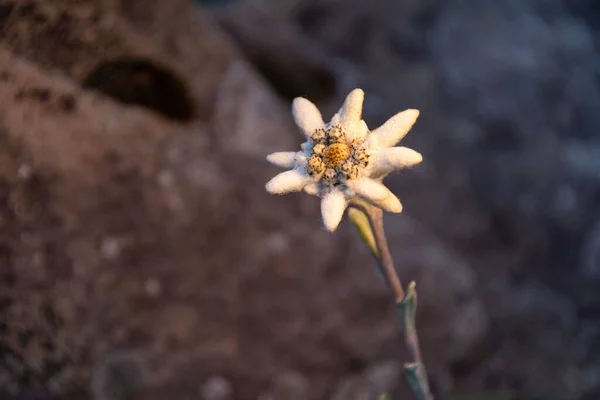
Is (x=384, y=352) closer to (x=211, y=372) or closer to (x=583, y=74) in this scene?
(x=211, y=372)

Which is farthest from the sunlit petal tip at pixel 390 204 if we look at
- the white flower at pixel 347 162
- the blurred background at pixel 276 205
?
the blurred background at pixel 276 205

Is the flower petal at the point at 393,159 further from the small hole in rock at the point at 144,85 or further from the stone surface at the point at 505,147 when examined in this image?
the stone surface at the point at 505,147

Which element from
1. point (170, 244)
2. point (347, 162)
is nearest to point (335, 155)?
point (347, 162)

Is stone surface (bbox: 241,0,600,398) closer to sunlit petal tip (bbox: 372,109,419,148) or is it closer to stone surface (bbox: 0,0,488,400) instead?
stone surface (bbox: 0,0,488,400)

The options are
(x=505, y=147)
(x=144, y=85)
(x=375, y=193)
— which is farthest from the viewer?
(x=505, y=147)

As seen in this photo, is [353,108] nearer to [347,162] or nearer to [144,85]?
[347,162]

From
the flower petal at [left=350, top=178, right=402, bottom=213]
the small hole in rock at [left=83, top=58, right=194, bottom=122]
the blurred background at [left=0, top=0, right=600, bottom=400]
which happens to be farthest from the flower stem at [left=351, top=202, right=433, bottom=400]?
the small hole in rock at [left=83, top=58, right=194, bottom=122]
